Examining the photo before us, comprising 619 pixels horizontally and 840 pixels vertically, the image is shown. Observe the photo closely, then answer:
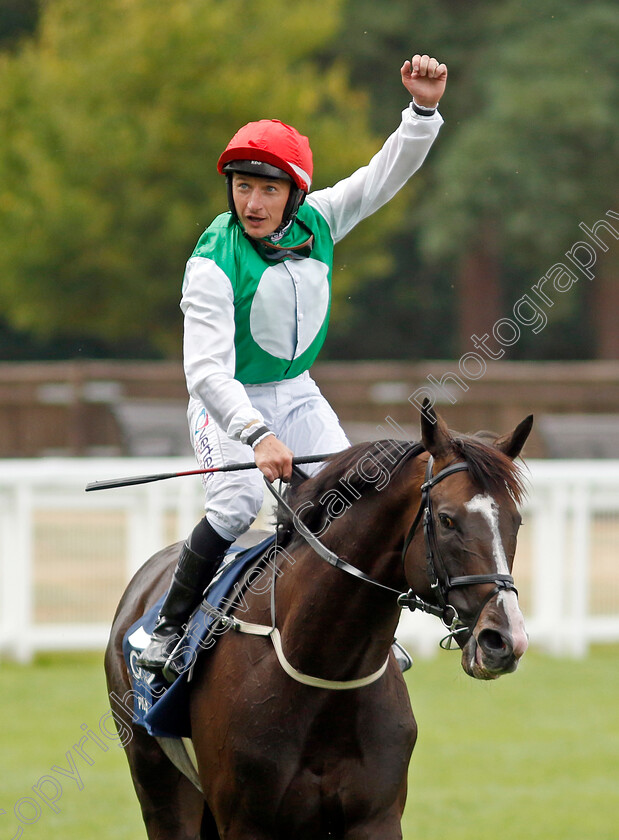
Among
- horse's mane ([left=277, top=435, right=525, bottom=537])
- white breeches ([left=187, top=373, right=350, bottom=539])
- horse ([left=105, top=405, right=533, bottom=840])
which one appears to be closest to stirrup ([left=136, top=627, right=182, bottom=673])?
horse ([left=105, top=405, right=533, bottom=840])

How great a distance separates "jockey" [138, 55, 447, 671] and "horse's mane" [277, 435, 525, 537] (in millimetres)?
170

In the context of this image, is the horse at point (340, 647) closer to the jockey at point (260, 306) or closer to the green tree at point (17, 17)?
the jockey at point (260, 306)

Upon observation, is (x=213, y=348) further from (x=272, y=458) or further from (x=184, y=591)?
(x=184, y=591)

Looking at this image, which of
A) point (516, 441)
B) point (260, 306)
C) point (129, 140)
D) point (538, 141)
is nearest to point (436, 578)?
point (516, 441)

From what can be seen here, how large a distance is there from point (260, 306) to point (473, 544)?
42.0 inches

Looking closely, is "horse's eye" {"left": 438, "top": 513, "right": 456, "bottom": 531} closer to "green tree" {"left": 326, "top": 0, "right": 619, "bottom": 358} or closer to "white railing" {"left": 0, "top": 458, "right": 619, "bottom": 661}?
"white railing" {"left": 0, "top": 458, "right": 619, "bottom": 661}

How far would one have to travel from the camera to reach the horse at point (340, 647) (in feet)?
10.5

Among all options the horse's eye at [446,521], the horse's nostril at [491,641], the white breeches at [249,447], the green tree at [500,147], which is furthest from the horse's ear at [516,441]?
the green tree at [500,147]

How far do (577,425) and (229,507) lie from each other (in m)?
12.5

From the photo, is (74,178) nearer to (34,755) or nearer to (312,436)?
(34,755)

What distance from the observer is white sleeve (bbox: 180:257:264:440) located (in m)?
3.53

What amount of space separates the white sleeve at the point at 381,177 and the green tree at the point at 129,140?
44.8 ft

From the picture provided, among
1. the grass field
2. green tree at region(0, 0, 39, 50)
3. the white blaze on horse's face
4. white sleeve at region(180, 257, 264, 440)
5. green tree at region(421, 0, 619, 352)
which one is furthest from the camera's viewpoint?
green tree at region(0, 0, 39, 50)

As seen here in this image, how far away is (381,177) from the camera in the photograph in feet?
13.0
